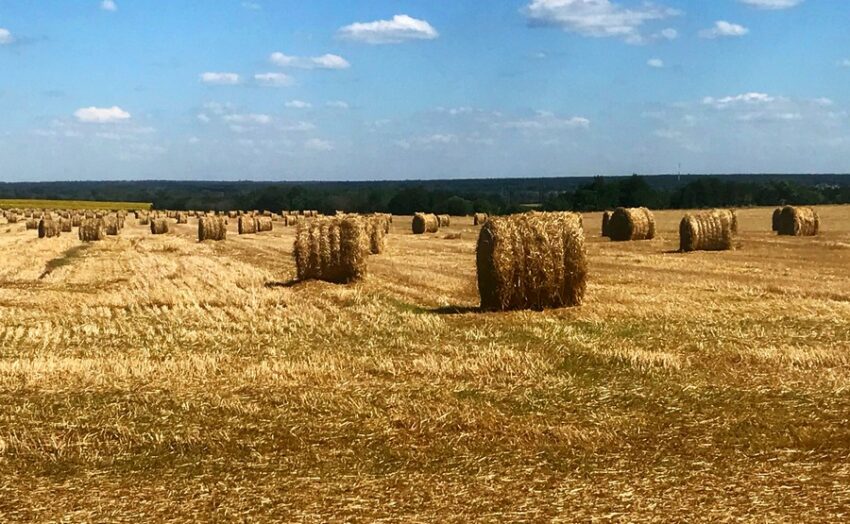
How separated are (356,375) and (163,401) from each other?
1.88m

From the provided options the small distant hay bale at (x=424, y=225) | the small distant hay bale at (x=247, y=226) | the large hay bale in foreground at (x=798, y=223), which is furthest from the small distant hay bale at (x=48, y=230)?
the large hay bale in foreground at (x=798, y=223)

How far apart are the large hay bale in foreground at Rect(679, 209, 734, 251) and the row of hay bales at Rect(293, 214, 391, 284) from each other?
1172cm

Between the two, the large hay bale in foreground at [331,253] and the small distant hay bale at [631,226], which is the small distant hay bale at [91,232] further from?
the large hay bale in foreground at [331,253]

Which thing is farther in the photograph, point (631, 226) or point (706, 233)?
point (631, 226)

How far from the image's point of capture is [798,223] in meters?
34.1

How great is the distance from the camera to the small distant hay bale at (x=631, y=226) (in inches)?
1299

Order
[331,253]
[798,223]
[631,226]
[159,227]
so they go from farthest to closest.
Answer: [159,227] → [798,223] → [631,226] → [331,253]

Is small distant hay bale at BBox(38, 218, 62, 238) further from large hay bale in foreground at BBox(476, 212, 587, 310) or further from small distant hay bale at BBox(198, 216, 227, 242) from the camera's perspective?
large hay bale in foreground at BBox(476, 212, 587, 310)

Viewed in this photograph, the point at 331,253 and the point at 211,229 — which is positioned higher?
the point at 331,253

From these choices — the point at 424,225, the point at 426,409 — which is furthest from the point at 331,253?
the point at 424,225

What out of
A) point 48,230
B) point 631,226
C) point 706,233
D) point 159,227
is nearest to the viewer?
point 706,233

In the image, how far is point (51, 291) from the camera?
1792 cm

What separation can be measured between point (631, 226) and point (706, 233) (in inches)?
227

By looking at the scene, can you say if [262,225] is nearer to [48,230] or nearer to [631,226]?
[48,230]
